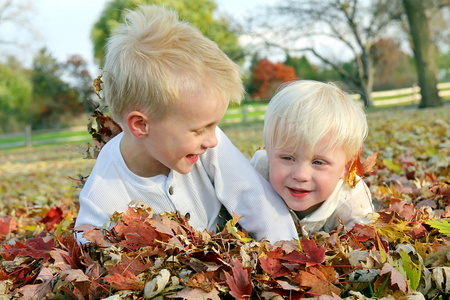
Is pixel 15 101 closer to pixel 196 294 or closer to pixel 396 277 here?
pixel 196 294

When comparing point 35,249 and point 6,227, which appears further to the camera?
point 6,227

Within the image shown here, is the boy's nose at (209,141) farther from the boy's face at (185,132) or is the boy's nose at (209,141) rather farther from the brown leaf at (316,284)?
the brown leaf at (316,284)

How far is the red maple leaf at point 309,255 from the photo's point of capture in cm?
153

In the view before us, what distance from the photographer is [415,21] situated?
11922mm

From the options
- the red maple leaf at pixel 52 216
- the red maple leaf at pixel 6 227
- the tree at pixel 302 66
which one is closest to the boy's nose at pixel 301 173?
the red maple leaf at pixel 52 216

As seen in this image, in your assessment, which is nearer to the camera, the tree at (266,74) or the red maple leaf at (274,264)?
the red maple leaf at (274,264)

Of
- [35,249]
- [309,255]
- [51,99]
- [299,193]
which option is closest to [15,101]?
[51,99]

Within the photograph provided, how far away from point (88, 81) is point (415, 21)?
161ft

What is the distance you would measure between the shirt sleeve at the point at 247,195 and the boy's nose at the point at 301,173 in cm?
23

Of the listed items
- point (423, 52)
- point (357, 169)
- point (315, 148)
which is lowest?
point (357, 169)

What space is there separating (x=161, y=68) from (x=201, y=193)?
78 centimetres

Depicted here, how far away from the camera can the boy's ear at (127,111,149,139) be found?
1988 mm

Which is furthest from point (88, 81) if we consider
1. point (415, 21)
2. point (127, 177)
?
point (127, 177)

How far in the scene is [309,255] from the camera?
5.14 ft
